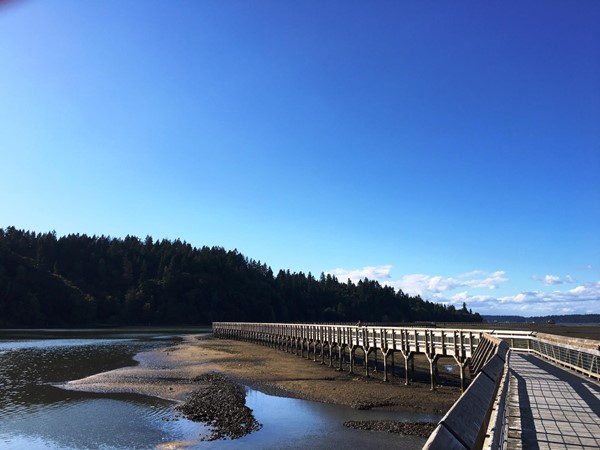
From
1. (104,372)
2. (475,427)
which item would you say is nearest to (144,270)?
(104,372)

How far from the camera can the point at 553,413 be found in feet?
30.9

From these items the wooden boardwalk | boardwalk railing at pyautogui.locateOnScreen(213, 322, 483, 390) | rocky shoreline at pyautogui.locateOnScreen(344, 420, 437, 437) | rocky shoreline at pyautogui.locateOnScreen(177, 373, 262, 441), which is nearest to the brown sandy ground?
boardwalk railing at pyautogui.locateOnScreen(213, 322, 483, 390)

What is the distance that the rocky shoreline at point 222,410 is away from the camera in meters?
18.9

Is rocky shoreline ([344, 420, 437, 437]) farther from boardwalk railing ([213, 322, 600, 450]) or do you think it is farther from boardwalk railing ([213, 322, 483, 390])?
boardwalk railing ([213, 322, 483, 390])

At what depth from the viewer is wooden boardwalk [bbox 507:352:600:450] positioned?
283 inches

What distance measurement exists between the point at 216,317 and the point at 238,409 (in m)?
150

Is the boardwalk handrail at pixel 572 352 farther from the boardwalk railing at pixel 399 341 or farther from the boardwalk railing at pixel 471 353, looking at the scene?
the boardwalk railing at pixel 399 341

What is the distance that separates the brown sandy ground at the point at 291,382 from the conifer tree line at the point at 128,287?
371 ft

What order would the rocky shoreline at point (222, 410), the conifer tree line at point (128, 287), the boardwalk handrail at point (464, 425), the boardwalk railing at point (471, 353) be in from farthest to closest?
1. the conifer tree line at point (128, 287)
2. the rocky shoreline at point (222, 410)
3. the boardwalk railing at point (471, 353)
4. the boardwalk handrail at point (464, 425)

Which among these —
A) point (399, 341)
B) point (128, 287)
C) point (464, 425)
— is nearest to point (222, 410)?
point (399, 341)

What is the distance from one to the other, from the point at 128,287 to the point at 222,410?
519 ft

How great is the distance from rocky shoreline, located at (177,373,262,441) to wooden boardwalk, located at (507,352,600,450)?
1155 cm

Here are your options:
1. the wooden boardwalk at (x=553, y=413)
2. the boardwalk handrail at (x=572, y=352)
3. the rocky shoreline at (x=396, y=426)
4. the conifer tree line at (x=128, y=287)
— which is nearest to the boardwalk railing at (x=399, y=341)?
the boardwalk handrail at (x=572, y=352)

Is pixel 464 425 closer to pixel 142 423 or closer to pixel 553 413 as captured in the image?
pixel 553 413
